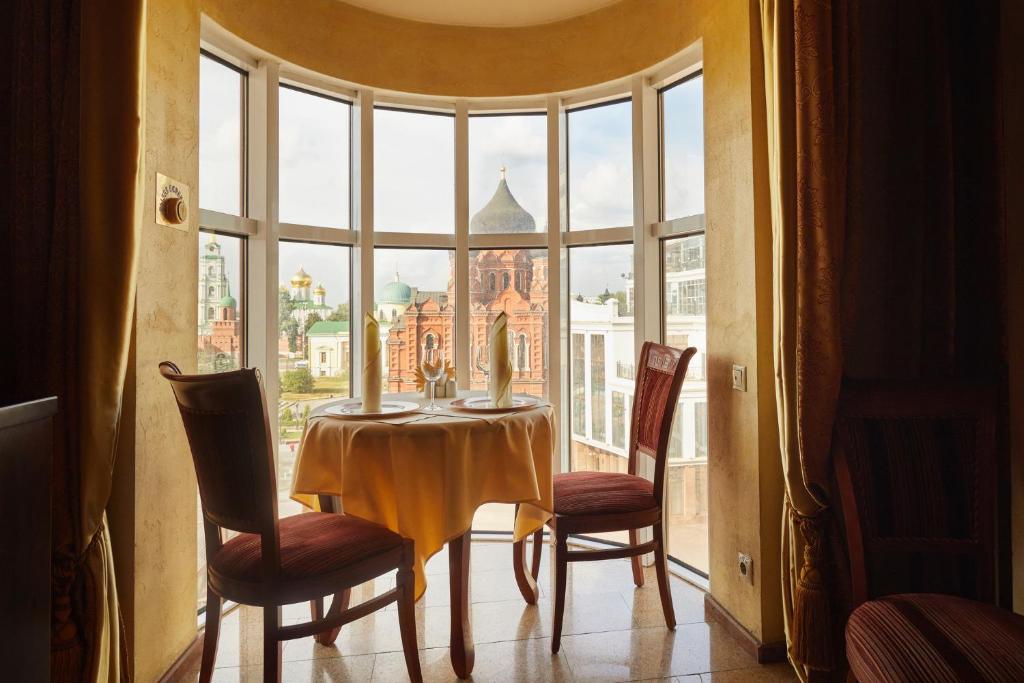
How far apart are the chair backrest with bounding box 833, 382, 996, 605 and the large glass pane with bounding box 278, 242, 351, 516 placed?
2.47 m

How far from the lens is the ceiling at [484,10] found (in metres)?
3.08

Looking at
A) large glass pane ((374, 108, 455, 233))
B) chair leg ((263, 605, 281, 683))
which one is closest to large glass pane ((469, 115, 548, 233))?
large glass pane ((374, 108, 455, 233))

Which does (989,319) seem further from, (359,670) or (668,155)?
(359,670)

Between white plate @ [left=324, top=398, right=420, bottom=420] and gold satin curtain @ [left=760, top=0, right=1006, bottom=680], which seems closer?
gold satin curtain @ [left=760, top=0, right=1006, bottom=680]

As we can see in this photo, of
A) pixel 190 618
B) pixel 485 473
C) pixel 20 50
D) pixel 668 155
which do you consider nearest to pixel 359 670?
pixel 190 618

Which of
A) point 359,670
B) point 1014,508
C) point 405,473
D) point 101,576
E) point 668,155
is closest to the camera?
point 101,576

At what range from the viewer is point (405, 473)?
6.20 ft

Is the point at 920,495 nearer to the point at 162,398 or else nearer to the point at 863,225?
the point at 863,225

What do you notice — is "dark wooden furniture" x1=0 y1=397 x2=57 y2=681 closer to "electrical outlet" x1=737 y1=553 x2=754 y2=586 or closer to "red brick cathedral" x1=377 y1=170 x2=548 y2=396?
"electrical outlet" x1=737 y1=553 x2=754 y2=586

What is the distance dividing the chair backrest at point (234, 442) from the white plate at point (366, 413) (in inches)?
17.5

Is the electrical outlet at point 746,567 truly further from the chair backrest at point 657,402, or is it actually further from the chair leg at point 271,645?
the chair leg at point 271,645

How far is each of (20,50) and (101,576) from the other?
4.89 feet

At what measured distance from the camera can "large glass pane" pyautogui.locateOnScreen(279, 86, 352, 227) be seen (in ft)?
9.95

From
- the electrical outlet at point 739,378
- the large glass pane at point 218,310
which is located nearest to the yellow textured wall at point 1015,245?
the electrical outlet at point 739,378
